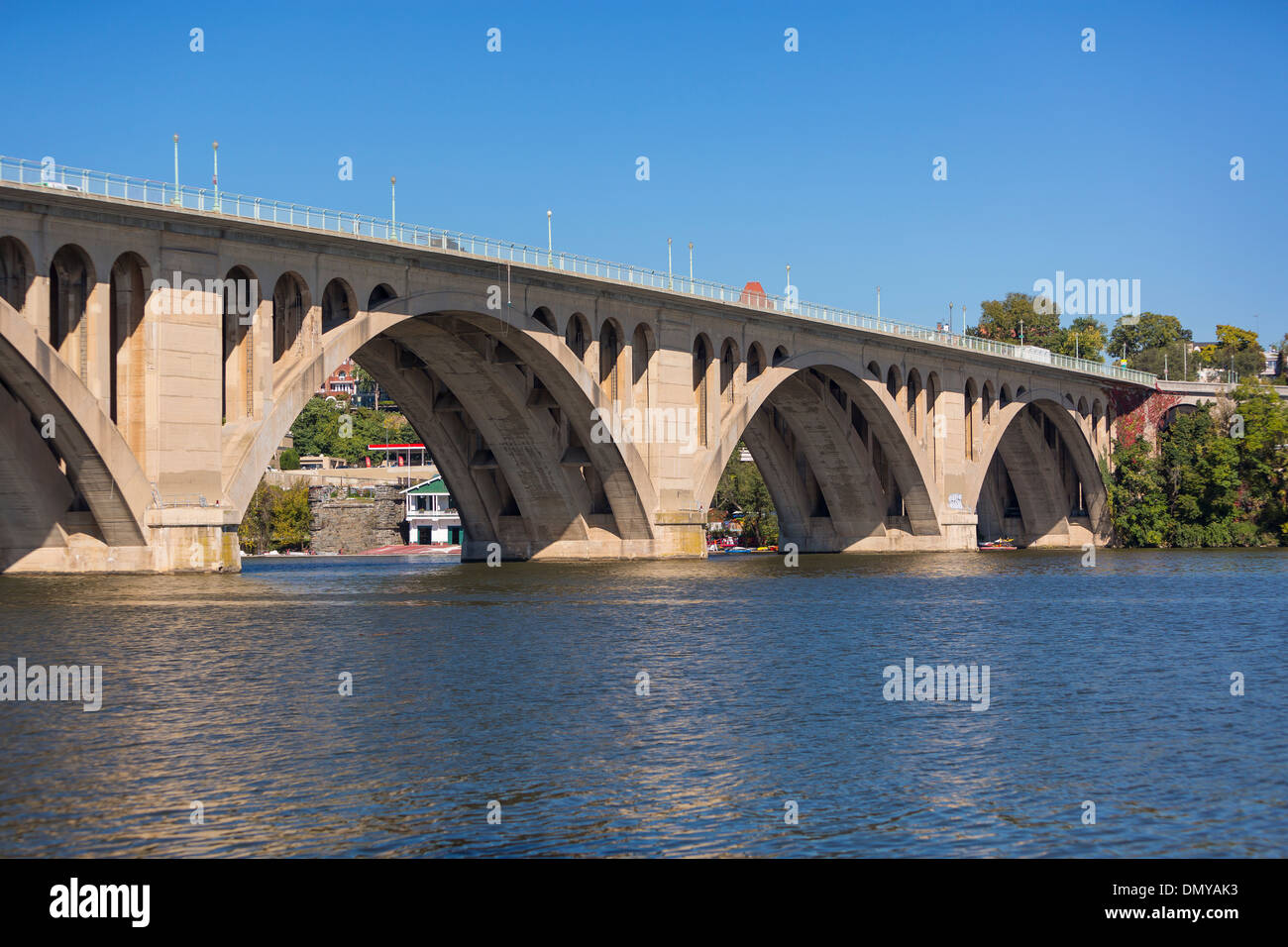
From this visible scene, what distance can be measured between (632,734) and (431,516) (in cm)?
12777

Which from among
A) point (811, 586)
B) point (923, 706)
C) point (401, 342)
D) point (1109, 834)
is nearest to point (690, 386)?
point (401, 342)

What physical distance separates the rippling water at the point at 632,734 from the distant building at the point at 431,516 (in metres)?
99.2

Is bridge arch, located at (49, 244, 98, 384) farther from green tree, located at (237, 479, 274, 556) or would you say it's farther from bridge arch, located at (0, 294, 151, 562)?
green tree, located at (237, 479, 274, 556)

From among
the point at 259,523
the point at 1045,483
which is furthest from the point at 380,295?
the point at 1045,483

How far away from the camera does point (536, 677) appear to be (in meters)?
32.9

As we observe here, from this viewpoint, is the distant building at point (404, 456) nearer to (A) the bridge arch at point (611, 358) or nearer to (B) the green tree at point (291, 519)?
(B) the green tree at point (291, 519)

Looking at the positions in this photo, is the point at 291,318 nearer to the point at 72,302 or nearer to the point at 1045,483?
the point at 72,302

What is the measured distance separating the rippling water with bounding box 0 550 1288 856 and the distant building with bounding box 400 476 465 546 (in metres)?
99.2

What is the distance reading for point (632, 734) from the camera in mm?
25359

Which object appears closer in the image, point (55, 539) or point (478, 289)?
point (55, 539)

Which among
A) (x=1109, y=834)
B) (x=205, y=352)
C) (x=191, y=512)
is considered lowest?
(x=1109, y=834)
